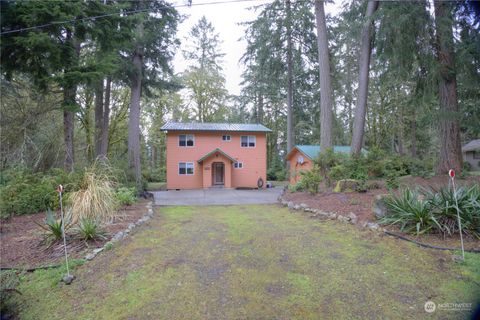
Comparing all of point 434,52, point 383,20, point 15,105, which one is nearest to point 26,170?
point 15,105

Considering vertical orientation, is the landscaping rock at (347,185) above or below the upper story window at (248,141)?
below

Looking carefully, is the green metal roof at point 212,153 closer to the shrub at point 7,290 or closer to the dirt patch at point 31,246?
the dirt patch at point 31,246

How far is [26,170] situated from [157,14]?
31.0 ft

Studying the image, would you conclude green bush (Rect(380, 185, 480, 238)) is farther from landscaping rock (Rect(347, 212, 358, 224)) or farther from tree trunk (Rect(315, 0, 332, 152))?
tree trunk (Rect(315, 0, 332, 152))

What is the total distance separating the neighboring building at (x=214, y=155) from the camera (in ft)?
58.9

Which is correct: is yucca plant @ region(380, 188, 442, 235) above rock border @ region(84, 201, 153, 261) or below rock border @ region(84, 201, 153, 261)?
above

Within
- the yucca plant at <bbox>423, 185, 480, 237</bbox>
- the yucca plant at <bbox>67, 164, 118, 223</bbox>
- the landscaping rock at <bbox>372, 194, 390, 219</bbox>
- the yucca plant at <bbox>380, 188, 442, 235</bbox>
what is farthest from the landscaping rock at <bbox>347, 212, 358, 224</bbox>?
the yucca plant at <bbox>67, 164, 118, 223</bbox>

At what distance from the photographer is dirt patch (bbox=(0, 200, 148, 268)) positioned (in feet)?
12.2

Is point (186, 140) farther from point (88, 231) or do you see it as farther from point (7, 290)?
point (7, 290)

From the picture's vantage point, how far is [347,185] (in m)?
7.92

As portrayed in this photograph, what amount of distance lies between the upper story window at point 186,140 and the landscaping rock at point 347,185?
1256 centimetres

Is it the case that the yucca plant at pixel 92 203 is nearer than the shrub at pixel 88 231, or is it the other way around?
the shrub at pixel 88 231

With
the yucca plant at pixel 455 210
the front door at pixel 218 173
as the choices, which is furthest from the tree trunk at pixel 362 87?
the front door at pixel 218 173

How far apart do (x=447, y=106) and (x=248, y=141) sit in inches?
512
